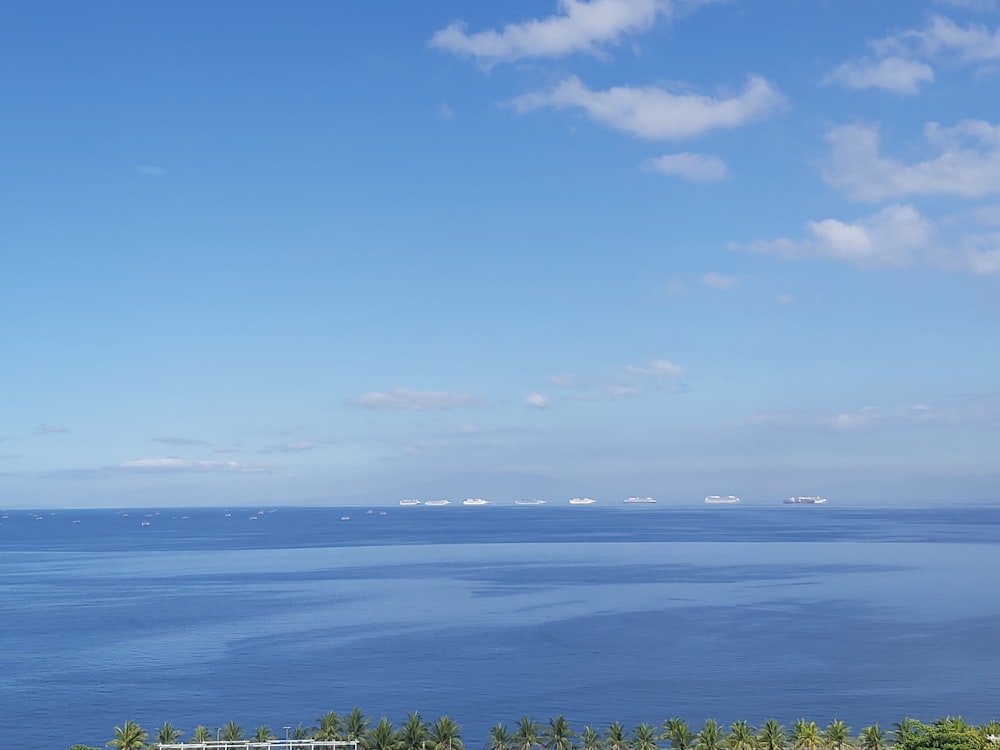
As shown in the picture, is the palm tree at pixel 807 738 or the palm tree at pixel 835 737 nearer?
the palm tree at pixel 807 738

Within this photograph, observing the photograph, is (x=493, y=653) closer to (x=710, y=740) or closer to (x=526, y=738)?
(x=526, y=738)

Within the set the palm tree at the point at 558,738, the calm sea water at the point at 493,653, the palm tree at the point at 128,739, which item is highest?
the palm tree at the point at 128,739

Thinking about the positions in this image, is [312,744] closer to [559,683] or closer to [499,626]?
[559,683]

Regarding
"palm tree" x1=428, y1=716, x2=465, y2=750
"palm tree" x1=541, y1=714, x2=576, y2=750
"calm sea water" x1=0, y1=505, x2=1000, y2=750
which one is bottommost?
"calm sea water" x1=0, y1=505, x2=1000, y2=750

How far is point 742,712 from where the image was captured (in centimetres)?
8600

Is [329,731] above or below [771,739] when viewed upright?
above

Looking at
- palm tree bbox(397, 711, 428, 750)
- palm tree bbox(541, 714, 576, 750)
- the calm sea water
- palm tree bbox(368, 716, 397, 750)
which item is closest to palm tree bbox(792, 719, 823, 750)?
palm tree bbox(541, 714, 576, 750)

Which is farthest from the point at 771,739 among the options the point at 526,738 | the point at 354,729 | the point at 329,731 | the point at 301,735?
the point at 301,735

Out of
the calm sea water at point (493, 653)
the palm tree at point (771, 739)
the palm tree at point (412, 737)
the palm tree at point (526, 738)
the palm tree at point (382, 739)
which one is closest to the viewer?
the palm tree at point (382, 739)

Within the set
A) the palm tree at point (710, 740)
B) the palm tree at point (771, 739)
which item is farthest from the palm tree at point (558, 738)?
the palm tree at point (771, 739)

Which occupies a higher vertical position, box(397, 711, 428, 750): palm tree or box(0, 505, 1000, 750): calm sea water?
box(397, 711, 428, 750): palm tree

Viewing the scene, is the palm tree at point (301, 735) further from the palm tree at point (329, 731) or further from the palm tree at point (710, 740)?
the palm tree at point (710, 740)

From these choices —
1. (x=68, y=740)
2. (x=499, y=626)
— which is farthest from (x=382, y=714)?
(x=499, y=626)

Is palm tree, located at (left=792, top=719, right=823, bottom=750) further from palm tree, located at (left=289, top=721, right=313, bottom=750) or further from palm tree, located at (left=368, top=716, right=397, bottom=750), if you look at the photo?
palm tree, located at (left=289, top=721, right=313, bottom=750)
